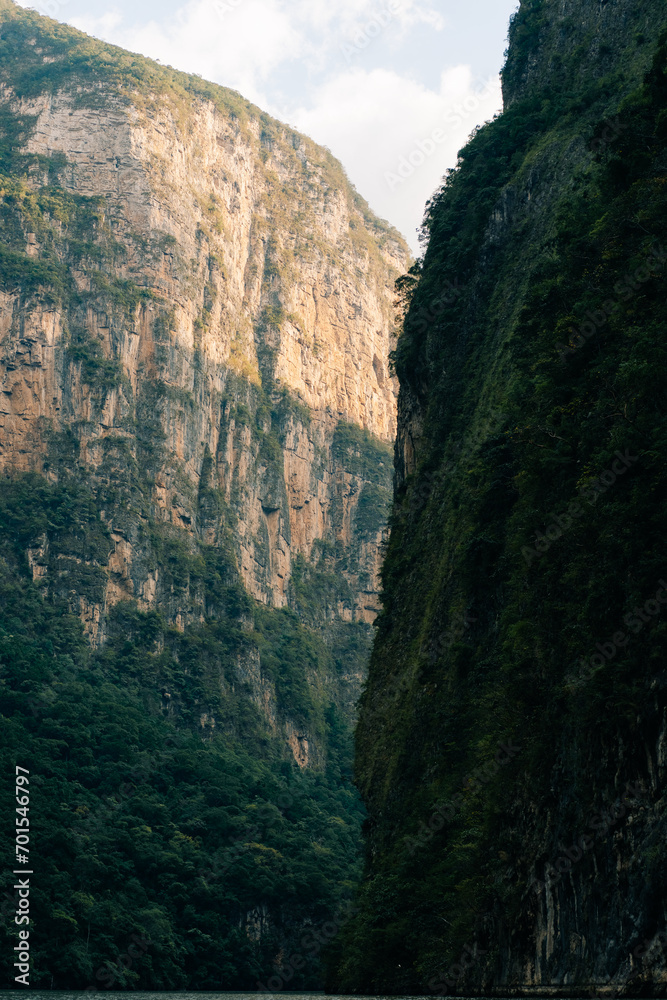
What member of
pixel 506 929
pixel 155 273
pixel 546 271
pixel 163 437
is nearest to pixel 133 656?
pixel 163 437

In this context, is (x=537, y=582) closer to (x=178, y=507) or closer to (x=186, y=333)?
(x=178, y=507)

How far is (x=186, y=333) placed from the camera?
102312 millimetres

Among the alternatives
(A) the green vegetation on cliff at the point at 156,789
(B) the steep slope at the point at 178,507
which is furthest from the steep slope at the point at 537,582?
(B) the steep slope at the point at 178,507

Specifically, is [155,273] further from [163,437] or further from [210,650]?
[210,650]

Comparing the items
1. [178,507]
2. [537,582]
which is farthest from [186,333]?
[537,582]

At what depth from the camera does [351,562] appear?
389 ft

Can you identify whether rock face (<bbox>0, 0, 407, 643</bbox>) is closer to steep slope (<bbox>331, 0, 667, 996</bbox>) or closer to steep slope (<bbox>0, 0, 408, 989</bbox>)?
steep slope (<bbox>0, 0, 408, 989</bbox>)

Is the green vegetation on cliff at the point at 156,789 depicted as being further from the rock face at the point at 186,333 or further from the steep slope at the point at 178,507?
the rock face at the point at 186,333

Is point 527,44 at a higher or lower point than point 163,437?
lower

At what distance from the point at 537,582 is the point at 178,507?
232 ft

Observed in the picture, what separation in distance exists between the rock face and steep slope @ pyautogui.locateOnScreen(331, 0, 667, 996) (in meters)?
47.5

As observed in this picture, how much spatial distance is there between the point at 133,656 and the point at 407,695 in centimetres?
4916

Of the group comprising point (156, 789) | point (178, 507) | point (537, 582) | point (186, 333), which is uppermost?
point (186, 333)

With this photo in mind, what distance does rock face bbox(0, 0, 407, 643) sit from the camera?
9025 cm
